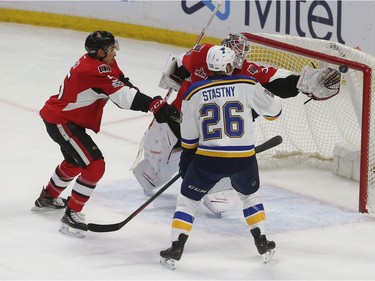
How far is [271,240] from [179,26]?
3.86 meters

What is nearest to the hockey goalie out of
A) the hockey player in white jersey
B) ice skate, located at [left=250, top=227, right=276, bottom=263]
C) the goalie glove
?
the goalie glove

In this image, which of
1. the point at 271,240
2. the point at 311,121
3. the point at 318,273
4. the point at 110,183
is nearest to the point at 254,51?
the point at 311,121

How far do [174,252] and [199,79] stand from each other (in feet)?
3.21

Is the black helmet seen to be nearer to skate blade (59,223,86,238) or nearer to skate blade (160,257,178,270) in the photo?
skate blade (59,223,86,238)

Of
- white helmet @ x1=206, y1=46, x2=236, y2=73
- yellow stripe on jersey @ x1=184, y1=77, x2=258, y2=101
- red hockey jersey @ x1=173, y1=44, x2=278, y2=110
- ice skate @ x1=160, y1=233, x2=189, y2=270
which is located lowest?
→ ice skate @ x1=160, y1=233, x2=189, y2=270

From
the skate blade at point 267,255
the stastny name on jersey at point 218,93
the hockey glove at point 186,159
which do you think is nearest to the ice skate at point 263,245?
the skate blade at point 267,255

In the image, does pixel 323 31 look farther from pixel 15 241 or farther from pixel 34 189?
pixel 15 241

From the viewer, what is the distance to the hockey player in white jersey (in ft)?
14.5

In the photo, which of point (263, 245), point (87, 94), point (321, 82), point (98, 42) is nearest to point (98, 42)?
point (98, 42)

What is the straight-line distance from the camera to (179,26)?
850 centimetres

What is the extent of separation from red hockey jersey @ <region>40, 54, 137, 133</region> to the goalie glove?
0.75m

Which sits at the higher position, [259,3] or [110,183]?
[259,3]

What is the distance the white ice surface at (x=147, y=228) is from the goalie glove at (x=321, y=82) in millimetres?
671

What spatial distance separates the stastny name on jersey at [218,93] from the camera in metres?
4.41
